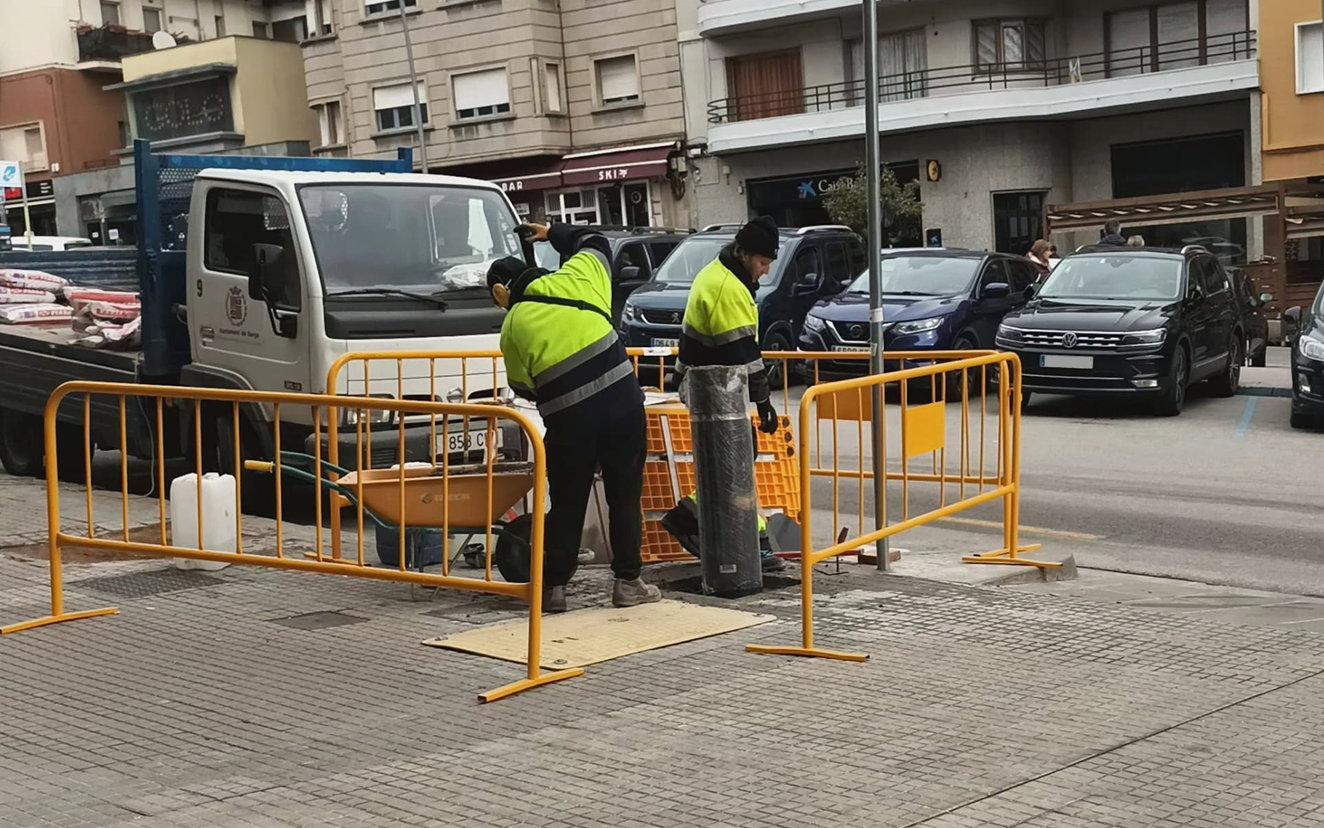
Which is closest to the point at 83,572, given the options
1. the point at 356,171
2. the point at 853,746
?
the point at 356,171

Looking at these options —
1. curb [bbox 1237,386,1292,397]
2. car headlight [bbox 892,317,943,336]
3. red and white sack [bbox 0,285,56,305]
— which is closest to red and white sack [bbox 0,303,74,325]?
red and white sack [bbox 0,285,56,305]

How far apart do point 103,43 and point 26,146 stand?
4536 mm

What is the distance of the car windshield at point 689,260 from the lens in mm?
20609

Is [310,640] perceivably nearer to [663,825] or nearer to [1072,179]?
[663,825]

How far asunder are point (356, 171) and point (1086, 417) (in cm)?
853

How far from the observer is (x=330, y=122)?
48.8 m

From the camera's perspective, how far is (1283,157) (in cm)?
3400

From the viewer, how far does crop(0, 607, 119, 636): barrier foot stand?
301 inches

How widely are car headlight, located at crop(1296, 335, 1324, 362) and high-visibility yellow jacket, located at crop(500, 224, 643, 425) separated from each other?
9510mm

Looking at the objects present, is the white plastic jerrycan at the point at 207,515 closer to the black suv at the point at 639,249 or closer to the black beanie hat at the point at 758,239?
the black beanie hat at the point at 758,239

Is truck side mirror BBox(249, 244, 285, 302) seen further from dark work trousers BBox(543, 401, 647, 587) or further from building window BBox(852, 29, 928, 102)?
building window BBox(852, 29, 928, 102)

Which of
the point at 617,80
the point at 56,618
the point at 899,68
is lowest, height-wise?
the point at 56,618

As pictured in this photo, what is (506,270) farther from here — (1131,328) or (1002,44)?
(1002,44)

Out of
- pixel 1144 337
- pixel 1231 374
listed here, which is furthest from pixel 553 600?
pixel 1231 374
